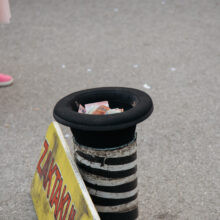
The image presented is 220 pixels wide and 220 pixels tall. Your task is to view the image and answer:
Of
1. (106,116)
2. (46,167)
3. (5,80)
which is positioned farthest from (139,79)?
(106,116)

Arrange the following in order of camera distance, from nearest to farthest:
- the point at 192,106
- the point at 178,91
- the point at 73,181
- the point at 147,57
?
the point at 73,181 → the point at 192,106 → the point at 178,91 → the point at 147,57

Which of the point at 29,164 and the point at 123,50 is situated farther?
the point at 123,50

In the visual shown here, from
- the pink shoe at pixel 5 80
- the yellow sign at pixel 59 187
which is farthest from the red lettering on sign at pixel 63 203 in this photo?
the pink shoe at pixel 5 80

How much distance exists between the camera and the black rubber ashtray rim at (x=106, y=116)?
7.20 ft

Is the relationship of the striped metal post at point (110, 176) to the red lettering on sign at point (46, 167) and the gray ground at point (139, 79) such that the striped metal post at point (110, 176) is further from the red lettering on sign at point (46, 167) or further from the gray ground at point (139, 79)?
the gray ground at point (139, 79)

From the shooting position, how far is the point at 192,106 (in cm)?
454

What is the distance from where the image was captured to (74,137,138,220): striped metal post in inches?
94.8

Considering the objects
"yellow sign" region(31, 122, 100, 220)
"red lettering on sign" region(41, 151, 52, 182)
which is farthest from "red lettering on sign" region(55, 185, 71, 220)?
"red lettering on sign" region(41, 151, 52, 182)

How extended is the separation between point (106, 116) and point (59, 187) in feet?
1.96

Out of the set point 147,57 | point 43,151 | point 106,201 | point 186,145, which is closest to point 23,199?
point 43,151

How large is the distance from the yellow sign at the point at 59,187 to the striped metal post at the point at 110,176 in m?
0.11

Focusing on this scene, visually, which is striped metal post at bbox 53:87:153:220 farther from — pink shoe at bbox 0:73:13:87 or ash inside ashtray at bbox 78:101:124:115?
pink shoe at bbox 0:73:13:87

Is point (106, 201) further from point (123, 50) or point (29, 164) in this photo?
point (123, 50)

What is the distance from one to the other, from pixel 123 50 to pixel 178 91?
5.15 feet
